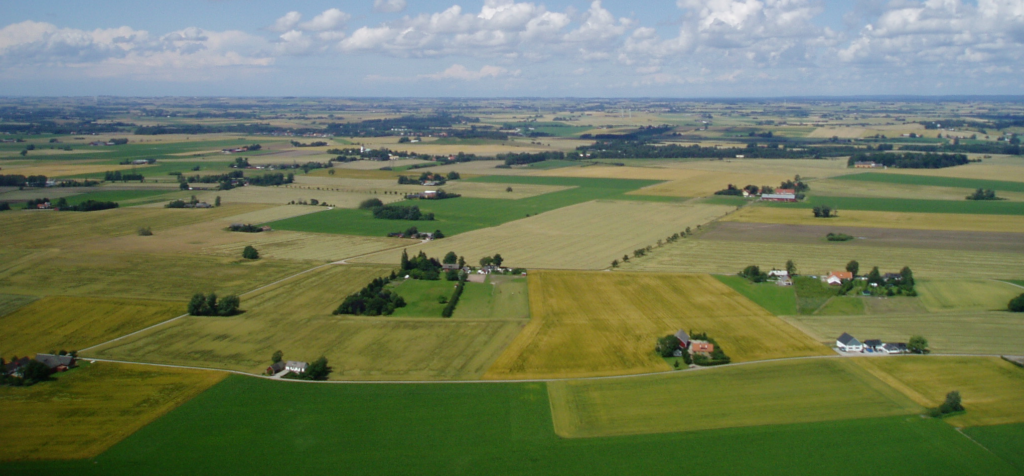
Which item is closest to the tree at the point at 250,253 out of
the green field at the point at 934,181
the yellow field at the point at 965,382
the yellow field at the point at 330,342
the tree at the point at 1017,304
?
the yellow field at the point at 330,342

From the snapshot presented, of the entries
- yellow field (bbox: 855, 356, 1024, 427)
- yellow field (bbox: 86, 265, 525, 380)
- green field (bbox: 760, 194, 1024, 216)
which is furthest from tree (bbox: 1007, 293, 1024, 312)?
green field (bbox: 760, 194, 1024, 216)

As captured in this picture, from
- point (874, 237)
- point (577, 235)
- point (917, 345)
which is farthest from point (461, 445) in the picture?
point (874, 237)

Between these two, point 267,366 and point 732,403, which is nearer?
point 732,403

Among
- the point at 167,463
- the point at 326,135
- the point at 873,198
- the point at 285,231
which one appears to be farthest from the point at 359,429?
the point at 326,135

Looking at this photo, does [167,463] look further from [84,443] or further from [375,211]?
[375,211]

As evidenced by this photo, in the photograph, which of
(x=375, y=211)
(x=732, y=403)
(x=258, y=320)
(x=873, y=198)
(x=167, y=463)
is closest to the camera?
(x=167, y=463)

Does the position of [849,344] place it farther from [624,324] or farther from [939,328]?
[624,324]

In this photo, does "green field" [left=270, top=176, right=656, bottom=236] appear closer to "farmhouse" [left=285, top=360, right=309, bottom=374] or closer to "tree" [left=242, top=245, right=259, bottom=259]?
"tree" [left=242, top=245, right=259, bottom=259]
